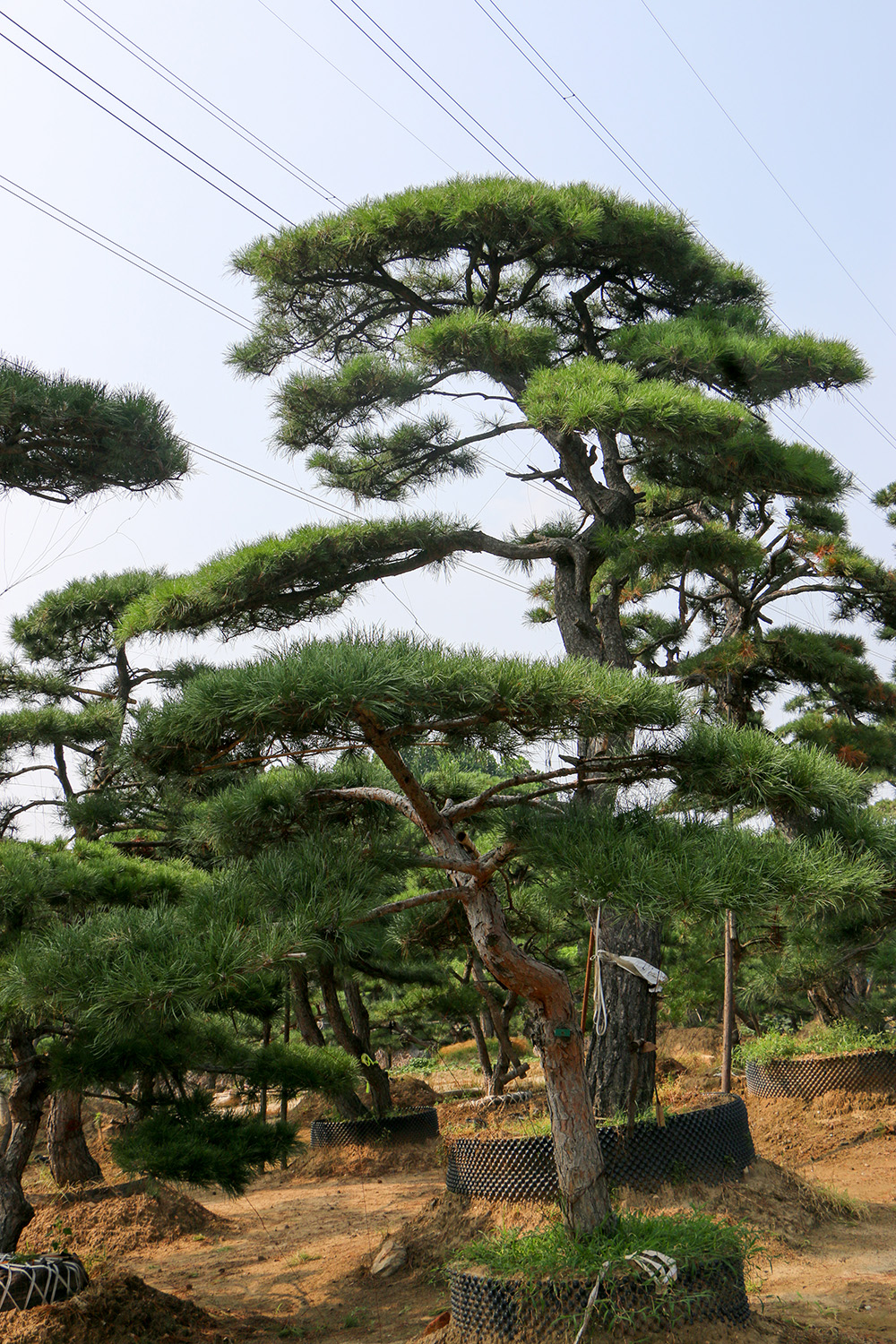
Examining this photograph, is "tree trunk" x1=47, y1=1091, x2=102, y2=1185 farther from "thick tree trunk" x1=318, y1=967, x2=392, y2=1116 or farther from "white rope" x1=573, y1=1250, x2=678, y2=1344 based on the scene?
"white rope" x1=573, y1=1250, x2=678, y2=1344

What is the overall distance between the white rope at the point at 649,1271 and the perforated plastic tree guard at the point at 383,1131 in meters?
4.98

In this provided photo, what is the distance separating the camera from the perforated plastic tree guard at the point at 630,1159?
3.79 metres

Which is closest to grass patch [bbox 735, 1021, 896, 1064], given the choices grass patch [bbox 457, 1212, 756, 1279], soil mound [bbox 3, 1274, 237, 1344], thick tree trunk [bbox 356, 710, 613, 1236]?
grass patch [bbox 457, 1212, 756, 1279]

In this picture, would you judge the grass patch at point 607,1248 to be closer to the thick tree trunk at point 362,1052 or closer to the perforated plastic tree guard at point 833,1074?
the perforated plastic tree guard at point 833,1074

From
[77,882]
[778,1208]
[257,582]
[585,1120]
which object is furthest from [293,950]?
[778,1208]

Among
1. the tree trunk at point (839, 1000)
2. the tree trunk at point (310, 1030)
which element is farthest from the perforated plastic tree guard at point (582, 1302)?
the tree trunk at point (310, 1030)

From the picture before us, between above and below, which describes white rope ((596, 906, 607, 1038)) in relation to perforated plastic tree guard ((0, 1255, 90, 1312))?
above

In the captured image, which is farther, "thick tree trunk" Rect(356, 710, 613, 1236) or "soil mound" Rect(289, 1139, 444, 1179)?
"soil mound" Rect(289, 1139, 444, 1179)

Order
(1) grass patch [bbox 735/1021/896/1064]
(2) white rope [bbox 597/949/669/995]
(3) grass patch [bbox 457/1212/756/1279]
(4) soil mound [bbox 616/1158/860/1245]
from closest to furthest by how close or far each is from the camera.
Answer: (3) grass patch [bbox 457/1212/756/1279] → (2) white rope [bbox 597/949/669/995] → (4) soil mound [bbox 616/1158/860/1245] → (1) grass patch [bbox 735/1021/896/1064]

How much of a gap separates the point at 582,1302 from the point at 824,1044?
15.3ft

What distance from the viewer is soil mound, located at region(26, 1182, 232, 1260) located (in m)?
4.68

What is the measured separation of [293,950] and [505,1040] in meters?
4.80

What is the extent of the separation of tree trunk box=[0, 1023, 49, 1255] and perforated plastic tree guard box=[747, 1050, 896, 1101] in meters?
4.60

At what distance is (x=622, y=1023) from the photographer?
433 centimetres
